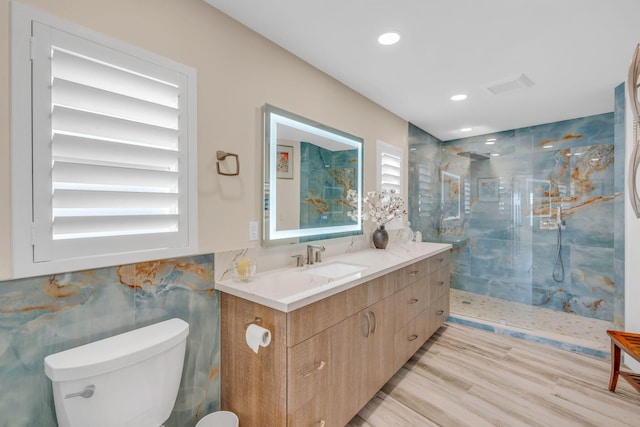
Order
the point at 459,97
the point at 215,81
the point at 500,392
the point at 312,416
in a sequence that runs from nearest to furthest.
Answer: the point at 312,416 < the point at 215,81 < the point at 500,392 < the point at 459,97

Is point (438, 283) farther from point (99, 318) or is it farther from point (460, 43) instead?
point (99, 318)

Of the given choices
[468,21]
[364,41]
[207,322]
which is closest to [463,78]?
[468,21]

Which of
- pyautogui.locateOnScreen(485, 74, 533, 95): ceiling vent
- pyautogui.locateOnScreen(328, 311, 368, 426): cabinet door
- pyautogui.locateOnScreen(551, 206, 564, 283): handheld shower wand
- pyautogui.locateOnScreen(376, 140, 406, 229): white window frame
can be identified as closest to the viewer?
pyautogui.locateOnScreen(328, 311, 368, 426): cabinet door

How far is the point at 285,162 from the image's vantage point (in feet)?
6.50

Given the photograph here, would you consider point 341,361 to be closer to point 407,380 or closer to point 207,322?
point 207,322

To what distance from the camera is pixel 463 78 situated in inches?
94.0

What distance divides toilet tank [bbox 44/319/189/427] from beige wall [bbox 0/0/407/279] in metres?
0.42

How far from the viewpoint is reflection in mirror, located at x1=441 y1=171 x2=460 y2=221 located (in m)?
4.33

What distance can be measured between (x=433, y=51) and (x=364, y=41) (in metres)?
0.51

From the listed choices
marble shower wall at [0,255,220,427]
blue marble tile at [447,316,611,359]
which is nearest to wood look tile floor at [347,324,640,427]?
blue marble tile at [447,316,611,359]

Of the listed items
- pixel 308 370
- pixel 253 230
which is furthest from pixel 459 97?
pixel 308 370

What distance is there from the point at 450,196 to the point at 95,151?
14.2 feet

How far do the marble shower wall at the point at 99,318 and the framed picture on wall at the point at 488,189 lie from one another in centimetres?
398

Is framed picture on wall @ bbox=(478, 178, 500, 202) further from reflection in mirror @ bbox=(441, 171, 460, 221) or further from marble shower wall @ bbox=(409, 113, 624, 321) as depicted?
reflection in mirror @ bbox=(441, 171, 460, 221)
